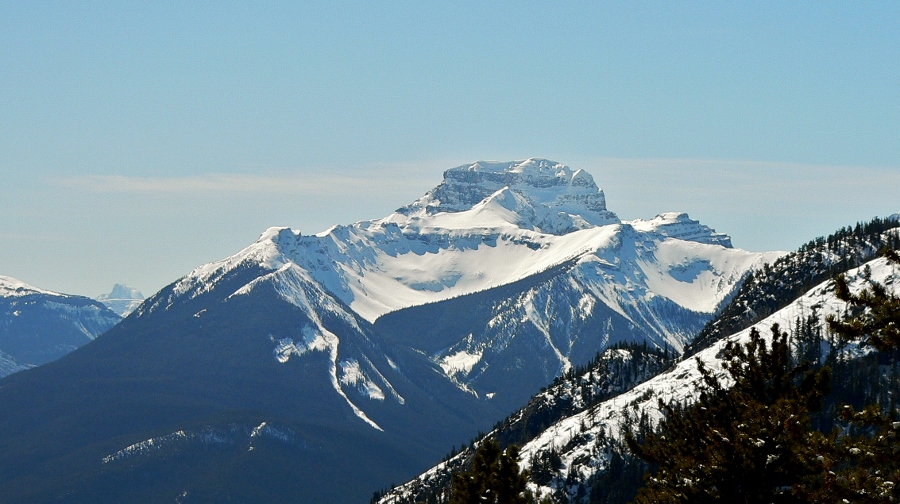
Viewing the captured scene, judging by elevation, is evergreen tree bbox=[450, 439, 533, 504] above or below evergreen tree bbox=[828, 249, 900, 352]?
below

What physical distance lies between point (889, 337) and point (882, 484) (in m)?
4.22

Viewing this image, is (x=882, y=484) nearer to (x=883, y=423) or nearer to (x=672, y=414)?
(x=883, y=423)

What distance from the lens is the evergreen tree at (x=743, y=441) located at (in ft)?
177

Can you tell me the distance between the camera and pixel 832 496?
3709 cm

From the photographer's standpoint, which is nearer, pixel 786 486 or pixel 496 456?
pixel 786 486

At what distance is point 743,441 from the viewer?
177 feet

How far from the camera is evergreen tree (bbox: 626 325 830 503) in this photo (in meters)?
53.8

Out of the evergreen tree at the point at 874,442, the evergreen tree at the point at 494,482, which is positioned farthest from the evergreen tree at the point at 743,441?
the evergreen tree at the point at 494,482

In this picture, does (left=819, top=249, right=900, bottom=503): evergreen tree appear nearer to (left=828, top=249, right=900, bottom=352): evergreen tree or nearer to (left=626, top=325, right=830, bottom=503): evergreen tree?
(left=828, top=249, right=900, bottom=352): evergreen tree

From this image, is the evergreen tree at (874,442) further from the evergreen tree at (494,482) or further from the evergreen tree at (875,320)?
the evergreen tree at (494,482)

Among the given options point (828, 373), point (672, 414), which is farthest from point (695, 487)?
point (828, 373)

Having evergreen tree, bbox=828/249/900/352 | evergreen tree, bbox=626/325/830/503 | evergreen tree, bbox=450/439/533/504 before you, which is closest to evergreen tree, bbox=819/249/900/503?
evergreen tree, bbox=828/249/900/352

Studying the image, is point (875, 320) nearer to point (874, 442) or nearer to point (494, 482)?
point (874, 442)

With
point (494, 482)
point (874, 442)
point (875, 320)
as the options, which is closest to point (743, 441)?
point (874, 442)
